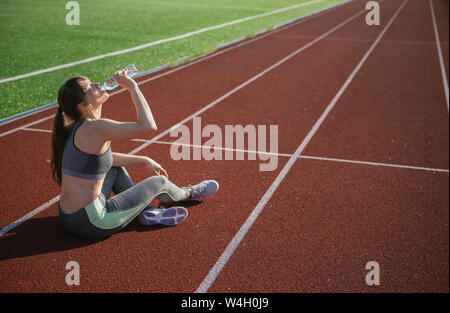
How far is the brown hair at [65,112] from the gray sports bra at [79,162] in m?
0.07

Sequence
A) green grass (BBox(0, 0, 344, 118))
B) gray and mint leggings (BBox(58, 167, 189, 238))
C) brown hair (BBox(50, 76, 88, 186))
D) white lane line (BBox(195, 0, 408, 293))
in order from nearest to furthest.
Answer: brown hair (BBox(50, 76, 88, 186)), white lane line (BBox(195, 0, 408, 293)), gray and mint leggings (BBox(58, 167, 189, 238)), green grass (BBox(0, 0, 344, 118))

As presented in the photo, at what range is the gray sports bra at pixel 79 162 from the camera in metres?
3.58

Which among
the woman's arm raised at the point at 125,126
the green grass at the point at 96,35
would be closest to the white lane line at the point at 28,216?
the woman's arm raised at the point at 125,126

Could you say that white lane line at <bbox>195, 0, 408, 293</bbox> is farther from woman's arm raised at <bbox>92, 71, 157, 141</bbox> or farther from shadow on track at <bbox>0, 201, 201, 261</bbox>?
woman's arm raised at <bbox>92, 71, 157, 141</bbox>

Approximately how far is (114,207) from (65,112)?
3.14 feet

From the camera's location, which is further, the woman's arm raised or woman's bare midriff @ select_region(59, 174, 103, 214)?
woman's bare midriff @ select_region(59, 174, 103, 214)

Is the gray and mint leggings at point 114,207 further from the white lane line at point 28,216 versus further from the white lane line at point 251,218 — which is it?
the white lane line at point 251,218

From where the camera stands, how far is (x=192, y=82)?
33.7 feet

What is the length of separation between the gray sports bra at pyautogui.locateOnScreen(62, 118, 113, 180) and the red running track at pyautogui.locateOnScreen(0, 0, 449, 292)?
2.55ft

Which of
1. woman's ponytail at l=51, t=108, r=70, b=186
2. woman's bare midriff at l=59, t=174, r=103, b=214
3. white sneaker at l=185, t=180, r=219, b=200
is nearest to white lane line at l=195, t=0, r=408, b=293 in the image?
white sneaker at l=185, t=180, r=219, b=200

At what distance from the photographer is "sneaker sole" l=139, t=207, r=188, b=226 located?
173 inches
